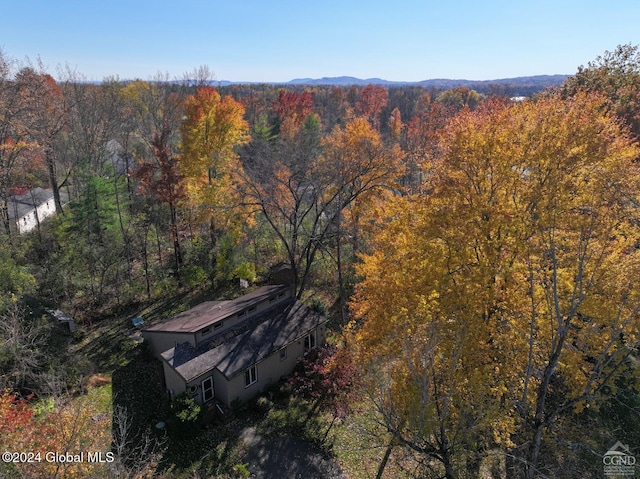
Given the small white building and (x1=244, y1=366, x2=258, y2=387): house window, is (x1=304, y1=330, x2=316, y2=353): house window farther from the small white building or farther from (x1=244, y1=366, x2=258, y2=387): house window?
the small white building

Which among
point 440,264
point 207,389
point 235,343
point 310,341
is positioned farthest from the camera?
point 310,341

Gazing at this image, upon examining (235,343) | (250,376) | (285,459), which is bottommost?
(285,459)

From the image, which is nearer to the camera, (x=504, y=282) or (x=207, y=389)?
(x=504, y=282)

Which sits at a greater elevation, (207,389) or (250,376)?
(250,376)

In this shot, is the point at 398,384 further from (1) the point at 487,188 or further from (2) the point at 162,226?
(2) the point at 162,226

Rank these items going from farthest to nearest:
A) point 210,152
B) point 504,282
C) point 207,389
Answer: point 210,152 → point 207,389 → point 504,282

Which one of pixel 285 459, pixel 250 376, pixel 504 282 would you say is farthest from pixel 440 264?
pixel 250 376

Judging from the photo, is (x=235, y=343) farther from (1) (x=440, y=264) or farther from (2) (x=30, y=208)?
(2) (x=30, y=208)
